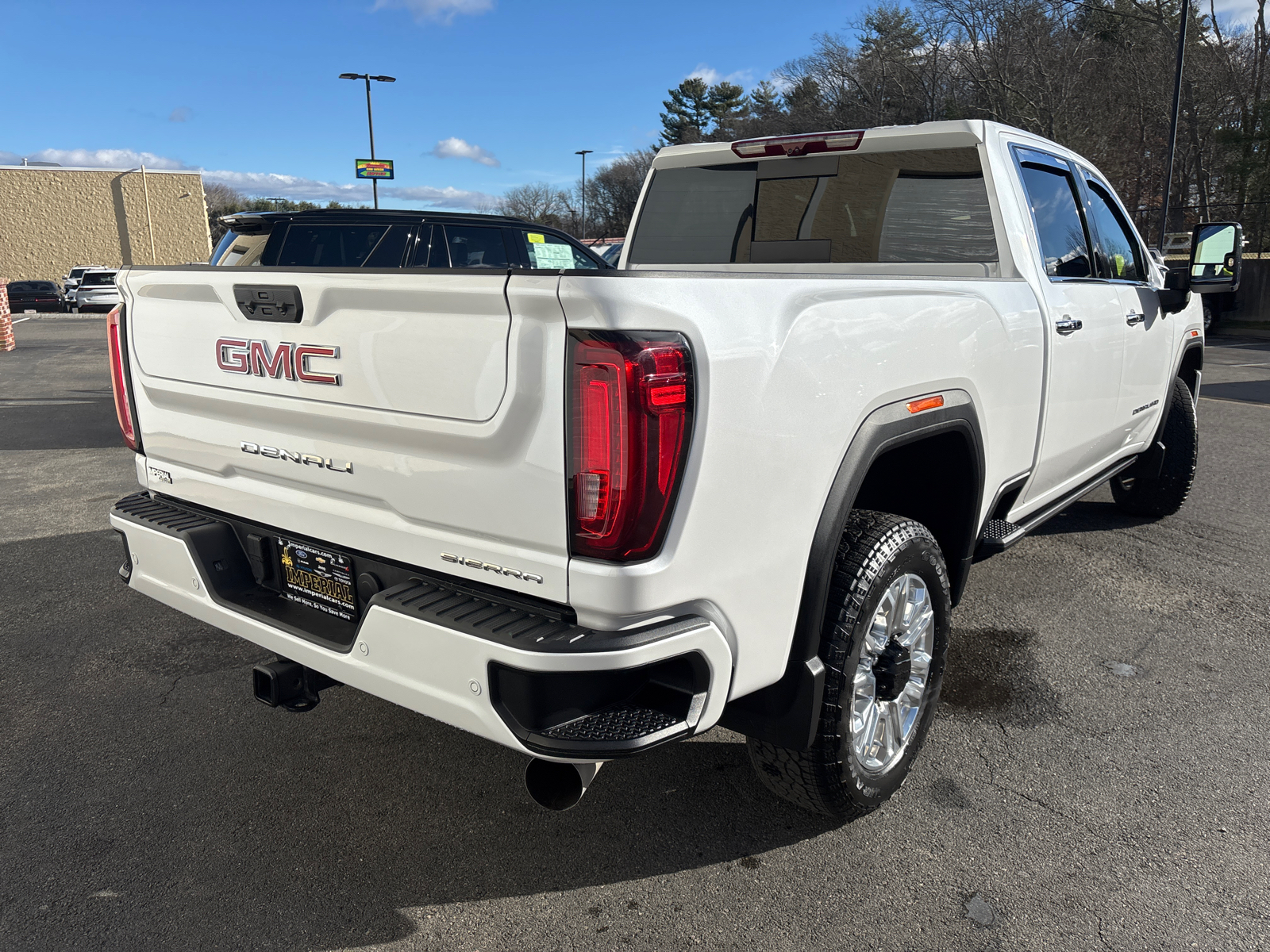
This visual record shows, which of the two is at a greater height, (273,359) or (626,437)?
(273,359)

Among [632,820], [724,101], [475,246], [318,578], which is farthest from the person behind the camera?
[724,101]

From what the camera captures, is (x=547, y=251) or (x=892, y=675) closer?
(x=892, y=675)

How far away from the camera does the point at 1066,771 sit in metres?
2.91

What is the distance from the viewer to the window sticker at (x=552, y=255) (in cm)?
973

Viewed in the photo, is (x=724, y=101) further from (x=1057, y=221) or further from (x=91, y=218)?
(x=1057, y=221)

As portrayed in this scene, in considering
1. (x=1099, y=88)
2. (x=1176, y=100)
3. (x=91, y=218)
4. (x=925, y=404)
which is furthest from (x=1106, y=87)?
(x=91, y=218)

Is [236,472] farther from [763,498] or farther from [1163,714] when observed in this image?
[1163,714]

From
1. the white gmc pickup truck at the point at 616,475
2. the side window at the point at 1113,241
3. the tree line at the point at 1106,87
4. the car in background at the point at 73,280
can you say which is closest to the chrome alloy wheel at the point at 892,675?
the white gmc pickup truck at the point at 616,475

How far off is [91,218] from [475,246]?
1942 inches

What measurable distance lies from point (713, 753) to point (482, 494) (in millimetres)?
1547

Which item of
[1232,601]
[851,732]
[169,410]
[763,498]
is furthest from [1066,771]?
[169,410]

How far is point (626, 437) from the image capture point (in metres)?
1.78

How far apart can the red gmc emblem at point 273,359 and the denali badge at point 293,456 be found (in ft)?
0.65

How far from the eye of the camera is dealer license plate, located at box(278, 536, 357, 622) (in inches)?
93.3
